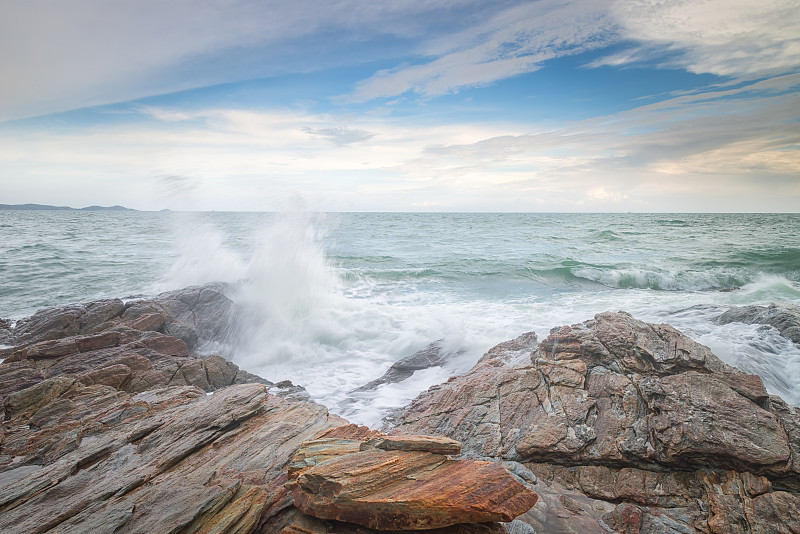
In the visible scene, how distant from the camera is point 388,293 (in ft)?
58.9

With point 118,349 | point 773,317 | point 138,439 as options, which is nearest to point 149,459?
point 138,439

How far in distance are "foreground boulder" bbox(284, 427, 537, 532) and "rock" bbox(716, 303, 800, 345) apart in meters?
9.03

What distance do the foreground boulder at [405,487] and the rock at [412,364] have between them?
4.97m

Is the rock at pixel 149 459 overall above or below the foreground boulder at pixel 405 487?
below

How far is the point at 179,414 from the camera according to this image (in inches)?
213

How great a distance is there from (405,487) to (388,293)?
14698mm

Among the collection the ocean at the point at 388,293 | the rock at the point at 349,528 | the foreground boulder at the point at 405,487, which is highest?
the foreground boulder at the point at 405,487

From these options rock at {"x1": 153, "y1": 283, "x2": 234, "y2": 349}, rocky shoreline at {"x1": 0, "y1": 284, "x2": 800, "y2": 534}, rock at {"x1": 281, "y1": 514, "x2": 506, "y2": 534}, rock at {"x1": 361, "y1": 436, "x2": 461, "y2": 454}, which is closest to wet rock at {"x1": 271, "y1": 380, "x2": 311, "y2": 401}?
rocky shoreline at {"x1": 0, "y1": 284, "x2": 800, "y2": 534}

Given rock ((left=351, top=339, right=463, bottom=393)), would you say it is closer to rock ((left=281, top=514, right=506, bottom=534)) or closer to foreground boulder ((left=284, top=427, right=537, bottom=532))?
foreground boulder ((left=284, top=427, right=537, bottom=532))

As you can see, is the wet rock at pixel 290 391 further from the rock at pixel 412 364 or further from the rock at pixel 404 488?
the rock at pixel 404 488

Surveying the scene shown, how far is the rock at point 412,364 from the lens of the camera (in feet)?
29.3

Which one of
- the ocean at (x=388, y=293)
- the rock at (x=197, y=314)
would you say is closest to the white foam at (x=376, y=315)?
the ocean at (x=388, y=293)

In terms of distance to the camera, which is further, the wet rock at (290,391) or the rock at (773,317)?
the rock at (773,317)

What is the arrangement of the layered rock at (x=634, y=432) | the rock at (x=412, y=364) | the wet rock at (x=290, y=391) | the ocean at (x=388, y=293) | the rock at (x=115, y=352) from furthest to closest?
the ocean at (x=388, y=293), the rock at (x=412, y=364), the wet rock at (x=290, y=391), the rock at (x=115, y=352), the layered rock at (x=634, y=432)
